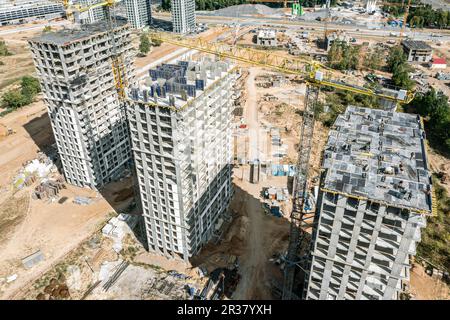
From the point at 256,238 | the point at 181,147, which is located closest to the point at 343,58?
the point at 256,238

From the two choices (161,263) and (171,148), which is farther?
(161,263)

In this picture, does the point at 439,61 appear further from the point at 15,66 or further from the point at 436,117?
the point at 15,66

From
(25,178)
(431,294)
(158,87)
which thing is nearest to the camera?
(158,87)

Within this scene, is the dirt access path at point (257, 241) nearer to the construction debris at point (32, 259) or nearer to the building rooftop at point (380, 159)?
the building rooftop at point (380, 159)

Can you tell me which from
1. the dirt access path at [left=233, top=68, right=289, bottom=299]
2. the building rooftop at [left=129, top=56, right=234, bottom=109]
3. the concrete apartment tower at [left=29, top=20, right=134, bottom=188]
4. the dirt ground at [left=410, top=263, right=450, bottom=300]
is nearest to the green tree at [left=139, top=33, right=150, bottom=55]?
the concrete apartment tower at [left=29, top=20, right=134, bottom=188]

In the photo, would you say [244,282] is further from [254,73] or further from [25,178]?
[254,73]

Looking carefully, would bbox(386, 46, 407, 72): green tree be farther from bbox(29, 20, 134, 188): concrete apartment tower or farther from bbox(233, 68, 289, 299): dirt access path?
bbox(29, 20, 134, 188): concrete apartment tower

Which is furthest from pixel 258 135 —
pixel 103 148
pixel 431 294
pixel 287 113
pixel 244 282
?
pixel 431 294
